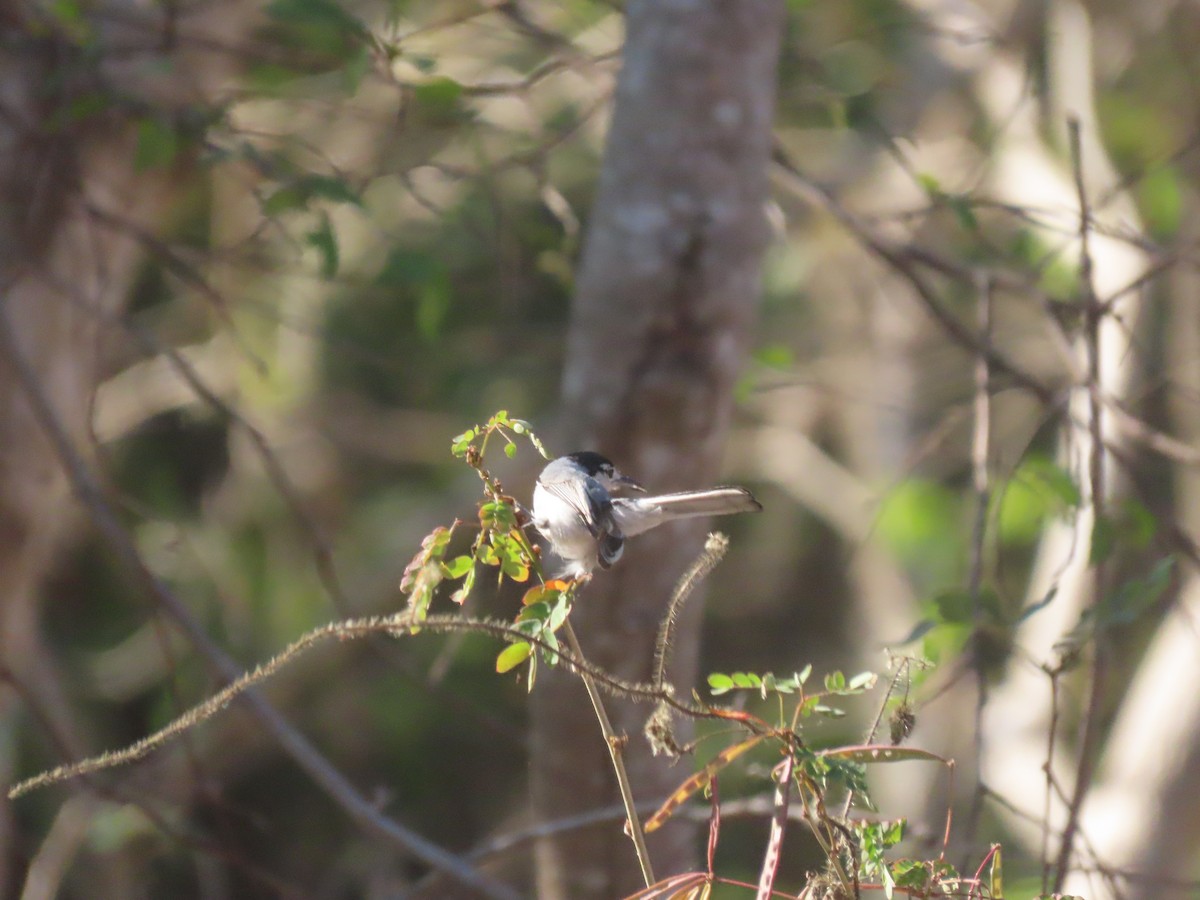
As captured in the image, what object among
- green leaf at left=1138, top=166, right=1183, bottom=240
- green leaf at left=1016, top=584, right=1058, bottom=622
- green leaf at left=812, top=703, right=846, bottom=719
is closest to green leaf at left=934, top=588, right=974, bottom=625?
green leaf at left=1016, top=584, right=1058, bottom=622

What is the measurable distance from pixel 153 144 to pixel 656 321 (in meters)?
1.23

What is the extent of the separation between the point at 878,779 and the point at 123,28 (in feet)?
14.2

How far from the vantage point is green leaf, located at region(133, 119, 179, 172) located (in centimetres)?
255

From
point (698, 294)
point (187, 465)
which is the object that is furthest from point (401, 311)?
point (698, 294)

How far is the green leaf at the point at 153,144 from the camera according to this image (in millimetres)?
2551

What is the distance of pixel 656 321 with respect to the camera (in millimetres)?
2061

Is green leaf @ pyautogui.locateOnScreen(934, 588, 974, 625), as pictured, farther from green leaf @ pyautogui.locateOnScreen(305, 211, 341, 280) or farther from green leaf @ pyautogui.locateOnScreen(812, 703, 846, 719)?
green leaf @ pyautogui.locateOnScreen(305, 211, 341, 280)

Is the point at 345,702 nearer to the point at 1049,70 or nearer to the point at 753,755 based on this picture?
the point at 753,755

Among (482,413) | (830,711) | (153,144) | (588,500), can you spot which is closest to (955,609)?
(588,500)

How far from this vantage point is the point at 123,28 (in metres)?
2.86

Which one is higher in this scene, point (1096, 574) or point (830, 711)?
point (830, 711)

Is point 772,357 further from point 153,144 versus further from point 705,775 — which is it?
point 705,775

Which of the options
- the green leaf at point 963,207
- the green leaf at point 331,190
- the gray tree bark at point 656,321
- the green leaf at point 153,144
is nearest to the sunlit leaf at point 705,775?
the gray tree bark at point 656,321

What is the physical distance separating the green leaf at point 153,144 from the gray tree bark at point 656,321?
3.33ft
